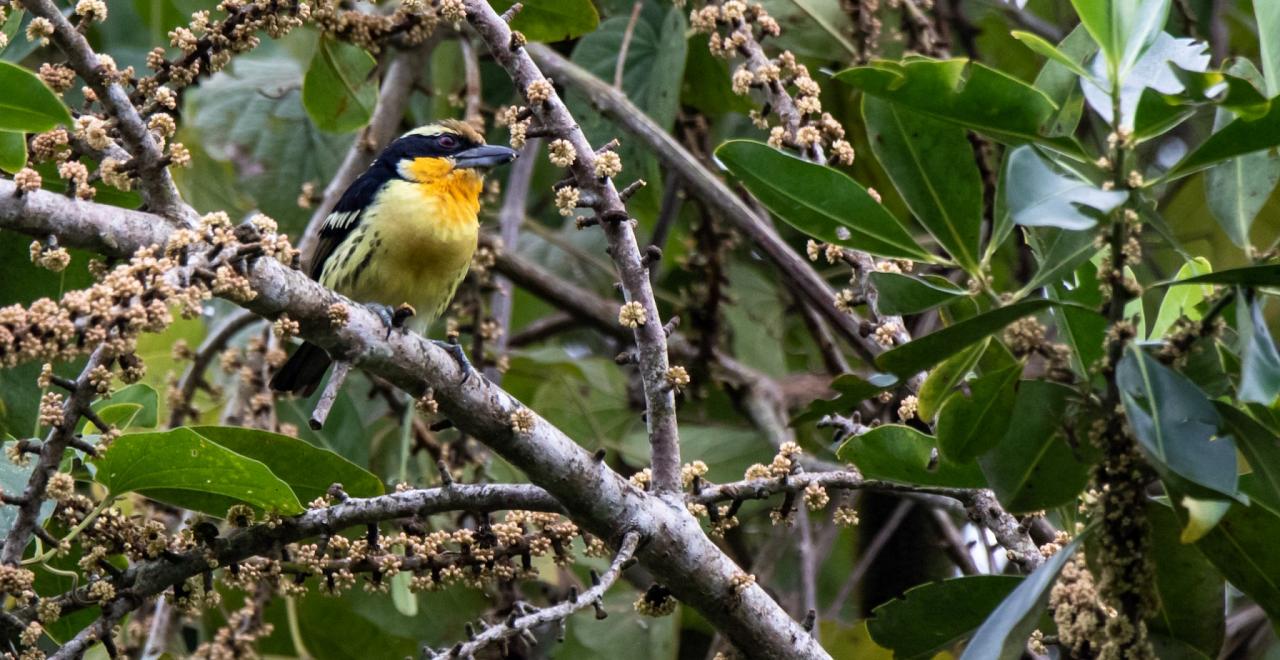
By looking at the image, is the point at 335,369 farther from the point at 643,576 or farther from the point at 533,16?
the point at 643,576

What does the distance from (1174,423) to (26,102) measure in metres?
1.52

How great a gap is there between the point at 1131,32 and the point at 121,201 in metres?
1.86

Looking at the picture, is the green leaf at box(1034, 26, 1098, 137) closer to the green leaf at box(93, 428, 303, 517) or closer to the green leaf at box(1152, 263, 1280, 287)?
the green leaf at box(1152, 263, 1280, 287)

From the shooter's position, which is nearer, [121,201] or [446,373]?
[446,373]

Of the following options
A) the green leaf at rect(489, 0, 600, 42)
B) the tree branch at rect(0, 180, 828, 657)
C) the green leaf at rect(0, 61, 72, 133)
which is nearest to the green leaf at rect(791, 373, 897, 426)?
the tree branch at rect(0, 180, 828, 657)

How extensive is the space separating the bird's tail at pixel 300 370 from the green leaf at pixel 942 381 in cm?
205

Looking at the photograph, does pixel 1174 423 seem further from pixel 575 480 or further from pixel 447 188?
pixel 447 188

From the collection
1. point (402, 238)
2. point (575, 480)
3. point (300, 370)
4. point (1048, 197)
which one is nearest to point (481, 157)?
point (402, 238)

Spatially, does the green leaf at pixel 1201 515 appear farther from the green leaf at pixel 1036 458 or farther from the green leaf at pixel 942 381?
the green leaf at pixel 942 381

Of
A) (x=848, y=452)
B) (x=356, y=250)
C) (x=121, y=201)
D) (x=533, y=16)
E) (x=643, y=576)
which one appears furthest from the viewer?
(x=643, y=576)

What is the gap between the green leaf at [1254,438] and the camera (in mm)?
1801

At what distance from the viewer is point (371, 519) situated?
7.16 ft

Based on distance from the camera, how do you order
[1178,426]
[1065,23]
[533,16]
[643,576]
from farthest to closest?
[1065,23]
[643,576]
[533,16]
[1178,426]

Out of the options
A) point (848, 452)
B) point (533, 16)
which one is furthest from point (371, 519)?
point (533, 16)
